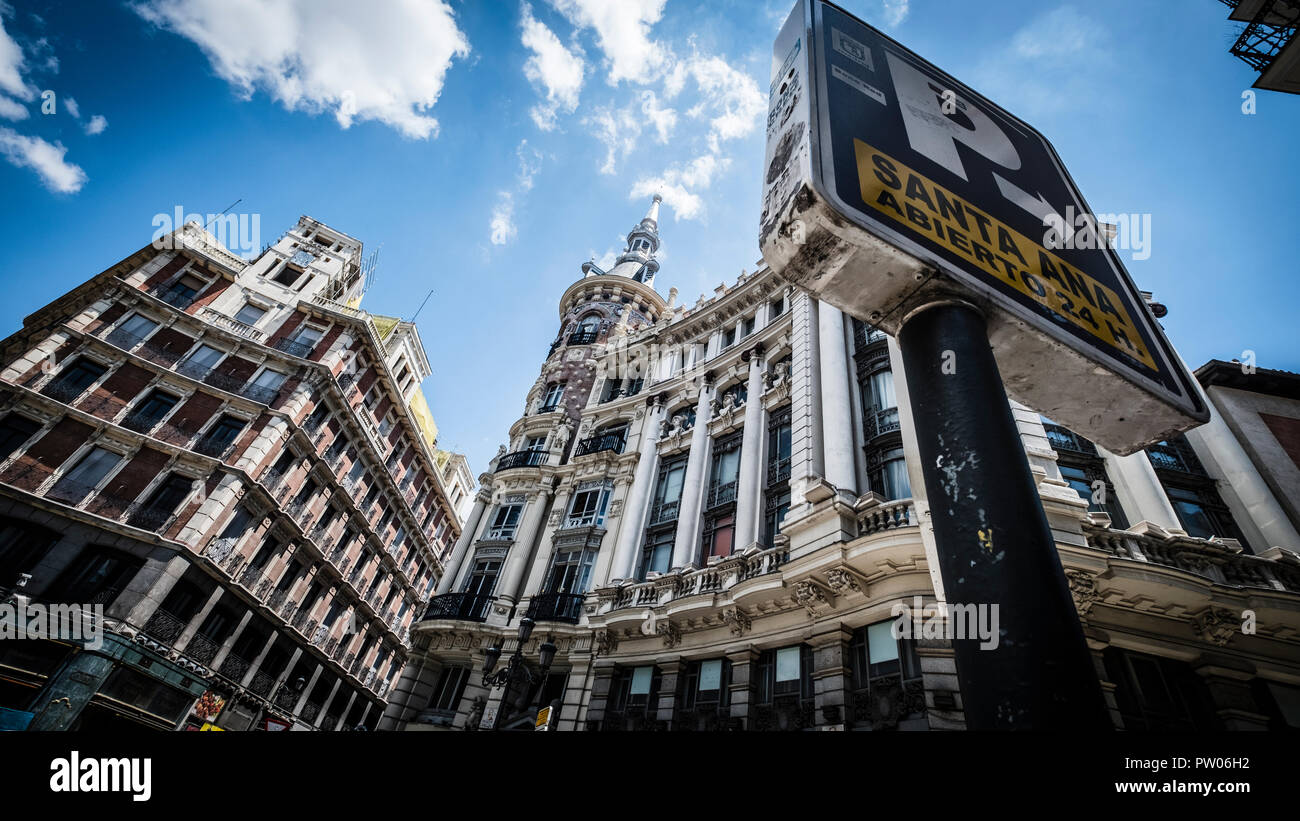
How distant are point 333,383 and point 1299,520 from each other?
36492mm

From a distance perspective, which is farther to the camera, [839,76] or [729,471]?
[729,471]

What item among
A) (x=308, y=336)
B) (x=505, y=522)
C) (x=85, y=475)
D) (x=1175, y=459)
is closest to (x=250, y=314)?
(x=308, y=336)

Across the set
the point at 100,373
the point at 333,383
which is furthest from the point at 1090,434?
the point at 100,373

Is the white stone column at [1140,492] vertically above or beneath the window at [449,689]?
above

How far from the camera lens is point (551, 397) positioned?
30328 millimetres

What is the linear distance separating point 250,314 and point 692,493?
27.5 metres

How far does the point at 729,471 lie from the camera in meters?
19.4

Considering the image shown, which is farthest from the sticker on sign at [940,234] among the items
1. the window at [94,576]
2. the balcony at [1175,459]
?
the window at [94,576]

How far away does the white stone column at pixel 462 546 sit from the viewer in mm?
22875

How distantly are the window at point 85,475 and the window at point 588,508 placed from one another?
61.4 ft

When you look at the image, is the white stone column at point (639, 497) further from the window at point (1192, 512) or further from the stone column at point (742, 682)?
the window at point (1192, 512)

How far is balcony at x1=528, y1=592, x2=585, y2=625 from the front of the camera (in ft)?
63.7

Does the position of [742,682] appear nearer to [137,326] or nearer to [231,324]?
[231,324]
